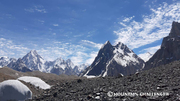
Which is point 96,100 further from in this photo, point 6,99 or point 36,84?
point 36,84

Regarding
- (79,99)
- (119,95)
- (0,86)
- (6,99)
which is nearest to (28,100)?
(6,99)

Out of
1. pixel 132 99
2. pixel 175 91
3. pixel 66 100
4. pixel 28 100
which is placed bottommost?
pixel 28 100

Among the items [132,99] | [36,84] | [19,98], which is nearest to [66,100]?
[132,99]

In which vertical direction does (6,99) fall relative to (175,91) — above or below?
below

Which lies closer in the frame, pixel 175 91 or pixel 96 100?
pixel 175 91

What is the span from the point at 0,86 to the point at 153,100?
1767 centimetres

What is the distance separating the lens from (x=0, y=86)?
16078mm

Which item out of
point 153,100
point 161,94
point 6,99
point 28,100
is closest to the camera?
point 153,100

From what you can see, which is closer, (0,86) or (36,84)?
(0,86)

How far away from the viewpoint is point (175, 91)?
386 inches

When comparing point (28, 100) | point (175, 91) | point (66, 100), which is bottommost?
point (28, 100)

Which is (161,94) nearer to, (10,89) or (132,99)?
(132,99)

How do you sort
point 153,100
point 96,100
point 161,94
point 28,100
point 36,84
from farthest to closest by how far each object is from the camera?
point 36,84
point 28,100
point 96,100
point 161,94
point 153,100

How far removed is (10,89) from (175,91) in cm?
1819
